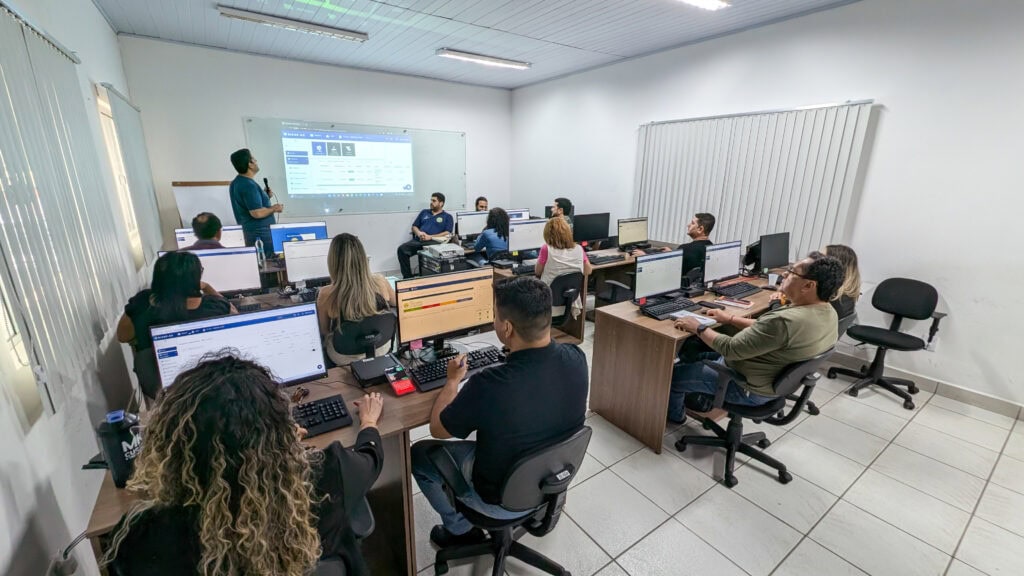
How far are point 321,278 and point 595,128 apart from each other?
14.1 feet

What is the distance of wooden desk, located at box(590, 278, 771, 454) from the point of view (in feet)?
8.12

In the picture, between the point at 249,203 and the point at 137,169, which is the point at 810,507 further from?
the point at 137,169

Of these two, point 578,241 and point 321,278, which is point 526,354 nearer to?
point 321,278

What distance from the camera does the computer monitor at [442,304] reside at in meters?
1.98

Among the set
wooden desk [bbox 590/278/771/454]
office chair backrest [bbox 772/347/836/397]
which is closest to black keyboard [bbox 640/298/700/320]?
wooden desk [bbox 590/278/771/454]

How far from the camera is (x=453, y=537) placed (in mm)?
1909

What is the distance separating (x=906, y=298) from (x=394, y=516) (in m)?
3.99

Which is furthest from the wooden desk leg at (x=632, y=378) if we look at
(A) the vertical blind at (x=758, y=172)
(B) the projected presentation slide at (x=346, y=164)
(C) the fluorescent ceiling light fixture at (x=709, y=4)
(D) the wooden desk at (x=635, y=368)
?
(B) the projected presentation slide at (x=346, y=164)

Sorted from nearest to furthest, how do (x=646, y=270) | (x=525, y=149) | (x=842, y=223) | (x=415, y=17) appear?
(x=646, y=270) → (x=842, y=223) → (x=415, y=17) → (x=525, y=149)

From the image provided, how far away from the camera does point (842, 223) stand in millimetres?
3633

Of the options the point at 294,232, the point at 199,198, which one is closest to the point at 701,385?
the point at 294,232

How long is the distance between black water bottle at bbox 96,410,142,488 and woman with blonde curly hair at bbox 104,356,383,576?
15.3 inches

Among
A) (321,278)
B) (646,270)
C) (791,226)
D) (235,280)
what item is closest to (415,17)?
(321,278)

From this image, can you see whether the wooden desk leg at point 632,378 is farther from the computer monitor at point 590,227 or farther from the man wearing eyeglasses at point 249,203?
the man wearing eyeglasses at point 249,203
